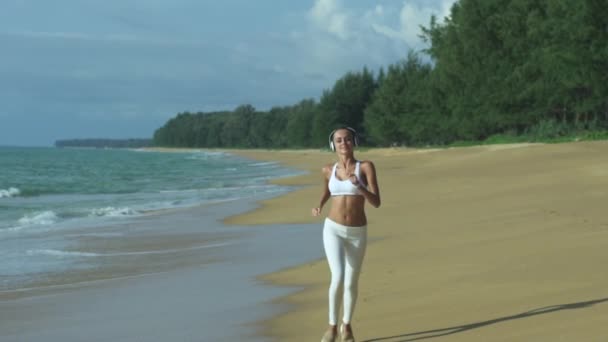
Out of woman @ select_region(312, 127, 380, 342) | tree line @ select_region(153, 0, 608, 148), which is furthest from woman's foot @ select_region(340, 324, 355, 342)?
tree line @ select_region(153, 0, 608, 148)

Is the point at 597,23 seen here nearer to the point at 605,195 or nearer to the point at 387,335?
the point at 605,195

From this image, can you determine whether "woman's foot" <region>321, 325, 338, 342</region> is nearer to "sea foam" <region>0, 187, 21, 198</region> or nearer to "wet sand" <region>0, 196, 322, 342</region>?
"wet sand" <region>0, 196, 322, 342</region>

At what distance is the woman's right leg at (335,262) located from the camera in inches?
241

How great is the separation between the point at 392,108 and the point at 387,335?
7261 centimetres

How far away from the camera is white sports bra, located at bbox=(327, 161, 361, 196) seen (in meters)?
6.07

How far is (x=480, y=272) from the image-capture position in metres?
8.32

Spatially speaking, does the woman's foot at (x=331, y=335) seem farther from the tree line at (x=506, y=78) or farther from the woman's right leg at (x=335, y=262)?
the tree line at (x=506, y=78)

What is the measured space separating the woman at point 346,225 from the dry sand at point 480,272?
32 centimetres

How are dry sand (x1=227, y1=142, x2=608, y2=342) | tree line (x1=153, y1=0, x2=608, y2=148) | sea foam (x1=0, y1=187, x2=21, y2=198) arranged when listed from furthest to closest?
tree line (x1=153, y1=0, x2=608, y2=148) → sea foam (x1=0, y1=187, x2=21, y2=198) → dry sand (x1=227, y1=142, x2=608, y2=342)

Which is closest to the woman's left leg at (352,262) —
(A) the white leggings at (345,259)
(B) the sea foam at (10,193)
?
(A) the white leggings at (345,259)

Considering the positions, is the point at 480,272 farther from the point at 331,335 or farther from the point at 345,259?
the point at 331,335

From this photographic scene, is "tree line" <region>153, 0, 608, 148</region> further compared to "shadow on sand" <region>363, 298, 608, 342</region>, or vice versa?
"tree line" <region>153, 0, 608, 148</region>

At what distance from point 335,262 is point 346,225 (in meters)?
0.30

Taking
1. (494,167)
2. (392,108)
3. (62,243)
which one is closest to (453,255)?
(62,243)
